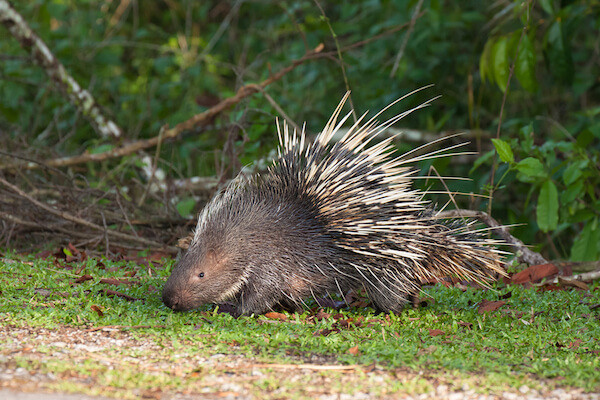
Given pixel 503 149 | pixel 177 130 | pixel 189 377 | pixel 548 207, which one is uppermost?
pixel 177 130

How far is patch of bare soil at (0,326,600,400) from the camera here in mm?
2809

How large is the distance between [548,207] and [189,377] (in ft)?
14.0

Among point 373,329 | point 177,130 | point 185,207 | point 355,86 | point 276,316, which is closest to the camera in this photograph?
point 373,329

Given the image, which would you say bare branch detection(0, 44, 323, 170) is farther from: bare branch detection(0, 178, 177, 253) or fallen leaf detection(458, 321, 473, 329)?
fallen leaf detection(458, 321, 473, 329)

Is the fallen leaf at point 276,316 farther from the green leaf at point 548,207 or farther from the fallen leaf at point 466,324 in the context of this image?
the green leaf at point 548,207

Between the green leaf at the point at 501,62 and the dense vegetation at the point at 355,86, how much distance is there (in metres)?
0.01

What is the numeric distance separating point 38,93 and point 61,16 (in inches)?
50.2

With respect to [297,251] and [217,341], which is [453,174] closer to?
[297,251]

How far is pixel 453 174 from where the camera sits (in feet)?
30.1

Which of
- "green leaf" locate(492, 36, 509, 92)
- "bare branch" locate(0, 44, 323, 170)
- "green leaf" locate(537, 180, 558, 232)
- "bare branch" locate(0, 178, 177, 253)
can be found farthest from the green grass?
"green leaf" locate(492, 36, 509, 92)

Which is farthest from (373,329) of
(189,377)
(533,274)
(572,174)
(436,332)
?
(572,174)

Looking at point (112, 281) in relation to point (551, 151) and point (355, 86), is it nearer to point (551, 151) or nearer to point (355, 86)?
point (551, 151)

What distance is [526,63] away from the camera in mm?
6465

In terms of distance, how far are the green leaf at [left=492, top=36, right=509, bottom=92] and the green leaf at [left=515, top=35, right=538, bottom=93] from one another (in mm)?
150
